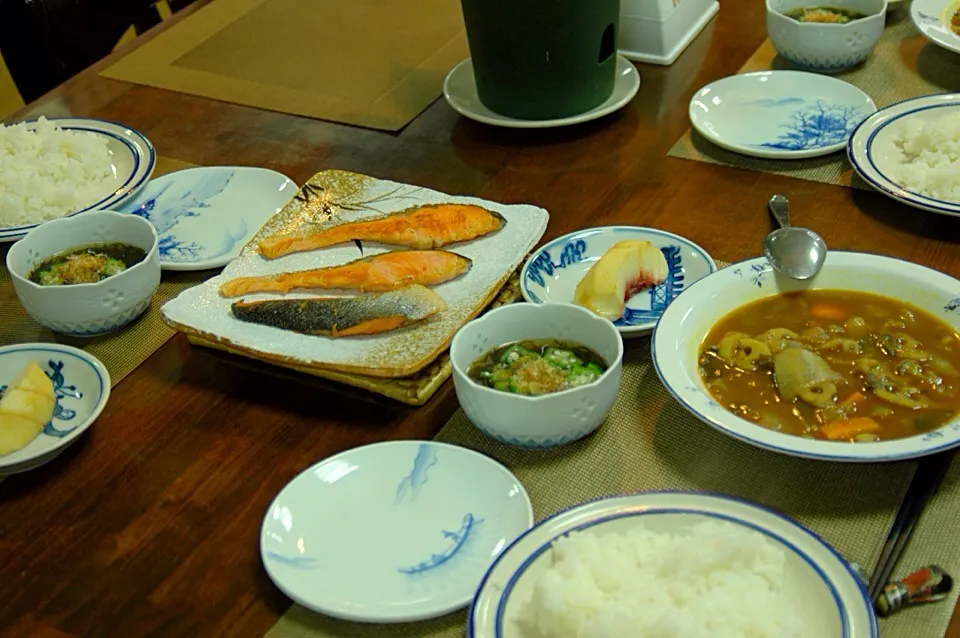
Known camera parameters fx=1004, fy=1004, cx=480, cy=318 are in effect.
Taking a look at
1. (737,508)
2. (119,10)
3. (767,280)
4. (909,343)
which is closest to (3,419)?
(737,508)

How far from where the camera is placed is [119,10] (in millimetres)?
2842

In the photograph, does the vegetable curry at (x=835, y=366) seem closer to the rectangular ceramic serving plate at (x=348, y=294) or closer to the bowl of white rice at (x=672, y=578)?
the bowl of white rice at (x=672, y=578)

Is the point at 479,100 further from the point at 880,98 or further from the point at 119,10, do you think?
the point at 119,10

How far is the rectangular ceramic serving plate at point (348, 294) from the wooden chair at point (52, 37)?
48.4 inches

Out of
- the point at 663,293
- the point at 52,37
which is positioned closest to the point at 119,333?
the point at 663,293

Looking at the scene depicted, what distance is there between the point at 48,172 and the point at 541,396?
1.15 m

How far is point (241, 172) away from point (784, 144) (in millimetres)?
1025

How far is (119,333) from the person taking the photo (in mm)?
1575

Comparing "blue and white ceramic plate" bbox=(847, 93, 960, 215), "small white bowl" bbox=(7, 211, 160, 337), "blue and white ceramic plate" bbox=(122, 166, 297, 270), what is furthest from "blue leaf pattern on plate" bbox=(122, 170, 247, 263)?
"blue and white ceramic plate" bbox=(847, 93, 960, 215)

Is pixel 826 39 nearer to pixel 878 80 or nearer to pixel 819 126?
pixel 878 80

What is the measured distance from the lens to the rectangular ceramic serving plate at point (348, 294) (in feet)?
4.58

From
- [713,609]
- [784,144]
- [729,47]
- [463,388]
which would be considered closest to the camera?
[713,609]

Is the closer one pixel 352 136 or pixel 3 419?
pixel 3 419

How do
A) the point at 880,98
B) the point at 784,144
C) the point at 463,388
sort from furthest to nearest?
the point at 880,98 < the point at 784,144 < the point at 463,388
